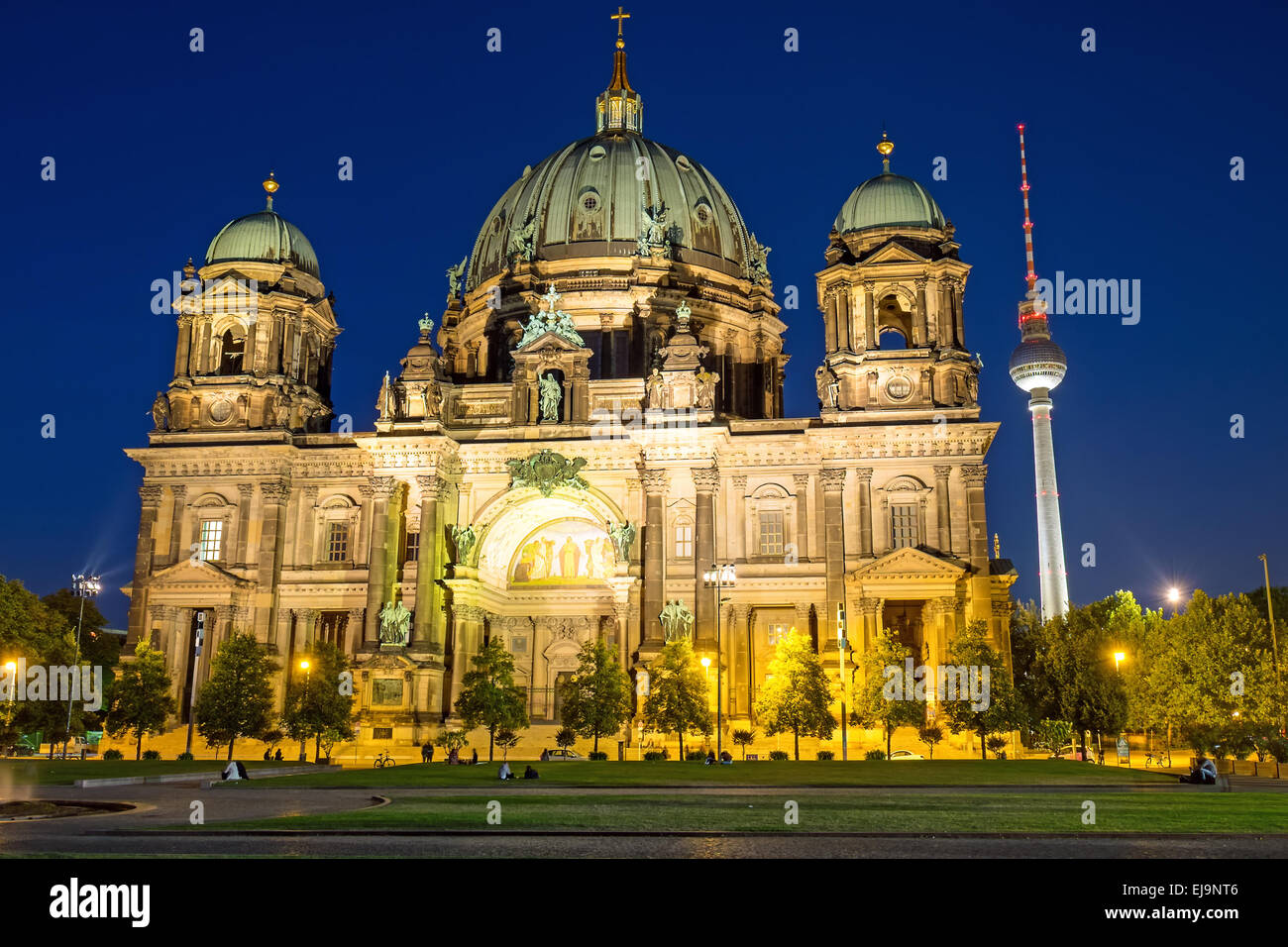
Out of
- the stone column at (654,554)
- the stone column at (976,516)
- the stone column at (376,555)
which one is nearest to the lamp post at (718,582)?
the stone column at (654,554)

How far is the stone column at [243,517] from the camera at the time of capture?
2746 inches

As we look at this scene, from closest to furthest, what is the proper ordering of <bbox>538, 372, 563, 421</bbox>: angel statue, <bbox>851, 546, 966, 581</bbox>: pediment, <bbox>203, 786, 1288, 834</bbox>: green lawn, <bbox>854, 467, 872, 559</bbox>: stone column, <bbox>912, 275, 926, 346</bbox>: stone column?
1. <bbox>203, 786, 1288, 834</bbox>: green lawn
2. <bbox>851, 546, 966, 581</bbox>: pediment
3. <bbox>854, 467, 872, 559</bbox>: stone column
4. <bbox>912, 275, 926, 346</bbox>: stone column
5. <bbox>538, 372, 563, 421</bbox>: angel statue

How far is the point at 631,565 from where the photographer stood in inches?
2547

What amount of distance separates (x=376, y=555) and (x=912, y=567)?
2852cm

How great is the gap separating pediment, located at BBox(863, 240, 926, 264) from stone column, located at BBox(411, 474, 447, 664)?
27252 mm

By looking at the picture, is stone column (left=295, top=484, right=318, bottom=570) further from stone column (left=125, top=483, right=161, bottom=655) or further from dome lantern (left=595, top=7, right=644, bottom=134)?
dome lantern (left=595, top=7, right=644, bottom=134)

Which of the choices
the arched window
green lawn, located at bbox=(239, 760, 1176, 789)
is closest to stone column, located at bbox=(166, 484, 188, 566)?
the arched window

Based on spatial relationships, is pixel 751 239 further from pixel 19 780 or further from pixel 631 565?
pixel 19 780

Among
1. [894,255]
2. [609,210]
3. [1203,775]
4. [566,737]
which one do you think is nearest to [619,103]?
[609,210]

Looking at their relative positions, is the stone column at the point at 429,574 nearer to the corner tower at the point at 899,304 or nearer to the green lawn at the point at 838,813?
the corner tower at the point at 899,304

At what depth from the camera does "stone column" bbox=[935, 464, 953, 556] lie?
62.6 metres

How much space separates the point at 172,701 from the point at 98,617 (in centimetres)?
5051

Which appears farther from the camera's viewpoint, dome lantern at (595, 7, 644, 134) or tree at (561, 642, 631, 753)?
dome lantern at (595, 7, 644, 134)
